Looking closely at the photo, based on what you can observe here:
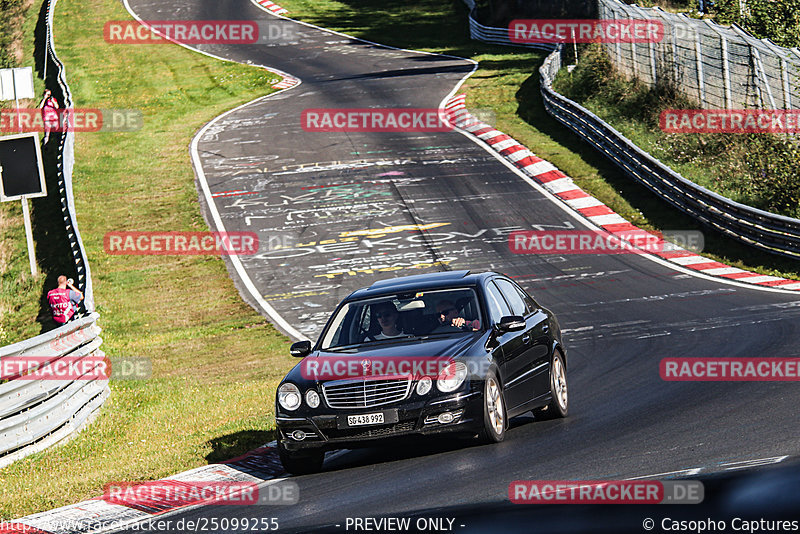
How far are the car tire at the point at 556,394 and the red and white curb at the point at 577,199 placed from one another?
946cm

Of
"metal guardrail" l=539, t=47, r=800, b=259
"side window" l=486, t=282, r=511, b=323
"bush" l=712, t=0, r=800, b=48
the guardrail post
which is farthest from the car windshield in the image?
"bush" l=712, t=0, r=800, b=48

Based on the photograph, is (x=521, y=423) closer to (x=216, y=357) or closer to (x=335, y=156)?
(x=216, y=357)

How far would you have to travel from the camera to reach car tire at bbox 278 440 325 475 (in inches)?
372

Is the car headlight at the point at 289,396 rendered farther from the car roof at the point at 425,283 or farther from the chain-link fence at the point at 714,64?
the chain-link fence at the point at 714,64

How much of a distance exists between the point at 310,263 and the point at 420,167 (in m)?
8.77

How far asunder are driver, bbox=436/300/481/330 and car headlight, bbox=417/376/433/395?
1.06m

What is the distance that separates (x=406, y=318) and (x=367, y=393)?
4.11ft

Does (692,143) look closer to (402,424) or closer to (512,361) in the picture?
(512,361)

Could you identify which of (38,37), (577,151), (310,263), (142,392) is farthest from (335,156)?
(38,37)

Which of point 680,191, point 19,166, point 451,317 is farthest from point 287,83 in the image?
point 451,317

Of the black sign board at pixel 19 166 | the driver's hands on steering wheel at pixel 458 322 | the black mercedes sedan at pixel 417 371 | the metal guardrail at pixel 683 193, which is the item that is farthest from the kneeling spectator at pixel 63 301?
the metal guardrail at pixel 683 193

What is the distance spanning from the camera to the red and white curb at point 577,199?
2139 cm

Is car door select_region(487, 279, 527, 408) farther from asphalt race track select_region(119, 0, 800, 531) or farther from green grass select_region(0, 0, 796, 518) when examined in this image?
green grass select_region(0, 0, 796, 518)

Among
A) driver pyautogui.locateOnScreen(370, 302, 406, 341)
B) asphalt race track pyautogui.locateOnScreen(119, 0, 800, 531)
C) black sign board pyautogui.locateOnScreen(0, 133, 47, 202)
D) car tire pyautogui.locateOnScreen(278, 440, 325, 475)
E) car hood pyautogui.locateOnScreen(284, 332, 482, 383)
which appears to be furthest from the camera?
black sign board pyautogui.locateOnScreen(0, 133, 47, 202)
